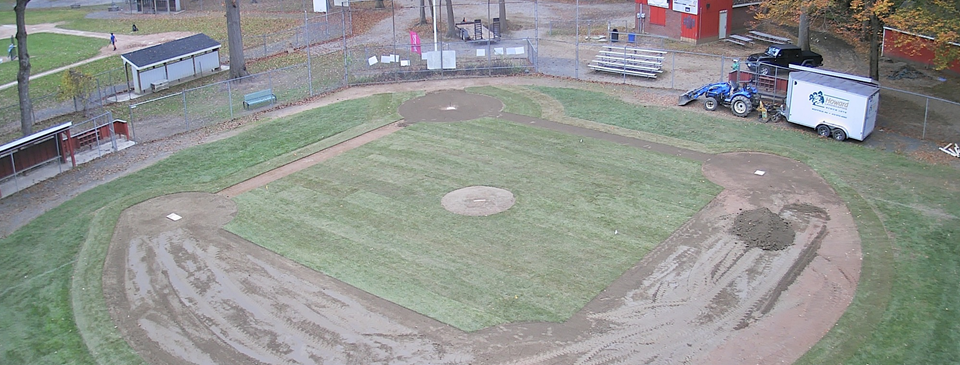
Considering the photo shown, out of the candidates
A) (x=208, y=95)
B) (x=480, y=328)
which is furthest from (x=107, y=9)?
(x=480, y=328)

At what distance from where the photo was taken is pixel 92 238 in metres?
24.0

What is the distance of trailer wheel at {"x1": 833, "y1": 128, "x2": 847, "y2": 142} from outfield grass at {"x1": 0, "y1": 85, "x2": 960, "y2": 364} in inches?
15.1

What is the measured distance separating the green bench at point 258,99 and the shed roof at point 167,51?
7351mm

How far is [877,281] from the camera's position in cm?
2042

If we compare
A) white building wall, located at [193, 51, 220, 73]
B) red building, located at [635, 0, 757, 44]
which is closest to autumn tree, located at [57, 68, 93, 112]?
white building wall, located at [193, 51, 220, 73]

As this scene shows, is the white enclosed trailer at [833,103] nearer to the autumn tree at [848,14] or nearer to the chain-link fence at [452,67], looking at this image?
the chain-link fence at [452,67]

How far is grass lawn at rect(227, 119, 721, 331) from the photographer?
20.5 meters

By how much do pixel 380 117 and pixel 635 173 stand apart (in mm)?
12921

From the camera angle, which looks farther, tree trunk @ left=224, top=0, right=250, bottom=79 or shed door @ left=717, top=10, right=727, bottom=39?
shed door @ left=717, top=10, right=727, bottom=39

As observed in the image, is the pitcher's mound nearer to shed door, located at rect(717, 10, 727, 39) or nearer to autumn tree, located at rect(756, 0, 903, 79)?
autumn tree, located at rect(756, 0, 903, 79)

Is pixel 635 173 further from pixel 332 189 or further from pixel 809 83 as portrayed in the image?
pixel 332 189

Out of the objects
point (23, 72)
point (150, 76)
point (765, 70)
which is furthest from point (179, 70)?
point (765, 70)

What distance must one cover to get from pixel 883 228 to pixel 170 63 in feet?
119

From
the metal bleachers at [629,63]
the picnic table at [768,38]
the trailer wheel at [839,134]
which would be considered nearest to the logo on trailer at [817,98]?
the trailer wheel at [839,134]
